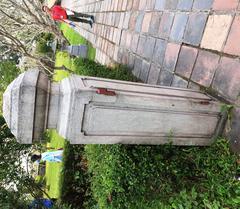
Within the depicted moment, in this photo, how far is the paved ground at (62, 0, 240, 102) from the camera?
3.29m

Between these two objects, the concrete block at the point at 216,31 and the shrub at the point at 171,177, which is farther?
the concrete block at the point at 216,31

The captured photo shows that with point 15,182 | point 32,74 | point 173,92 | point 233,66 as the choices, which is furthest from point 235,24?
point 15,182

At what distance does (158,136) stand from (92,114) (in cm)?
71

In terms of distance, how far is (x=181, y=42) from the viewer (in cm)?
421

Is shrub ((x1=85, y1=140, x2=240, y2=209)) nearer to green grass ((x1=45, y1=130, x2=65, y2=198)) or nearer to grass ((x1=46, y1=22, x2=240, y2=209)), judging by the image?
grass ((x1=46, y1=22, x2=240, y2=209))

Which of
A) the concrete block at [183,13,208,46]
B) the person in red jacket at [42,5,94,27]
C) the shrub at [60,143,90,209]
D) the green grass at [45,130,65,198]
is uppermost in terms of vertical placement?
Result: the concrete block at [183,13,208,46]

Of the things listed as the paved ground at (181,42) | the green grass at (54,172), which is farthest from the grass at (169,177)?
the green grass at (54,172)

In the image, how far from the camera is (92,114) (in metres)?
2.78

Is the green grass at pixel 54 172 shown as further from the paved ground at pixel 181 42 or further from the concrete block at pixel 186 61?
the concrete block at pixel 186 61

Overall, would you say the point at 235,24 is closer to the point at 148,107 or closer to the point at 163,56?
the point at 148,107

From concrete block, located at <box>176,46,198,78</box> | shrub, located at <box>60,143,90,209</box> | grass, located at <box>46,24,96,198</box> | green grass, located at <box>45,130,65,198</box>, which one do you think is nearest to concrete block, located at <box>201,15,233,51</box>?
concrete block, located at <box>176,46,198,78</box>

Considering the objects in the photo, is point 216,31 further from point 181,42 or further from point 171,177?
point 171,177

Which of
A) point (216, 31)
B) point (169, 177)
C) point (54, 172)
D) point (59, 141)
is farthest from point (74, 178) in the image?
point (216, 31)

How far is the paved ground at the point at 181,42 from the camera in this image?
329 cm
